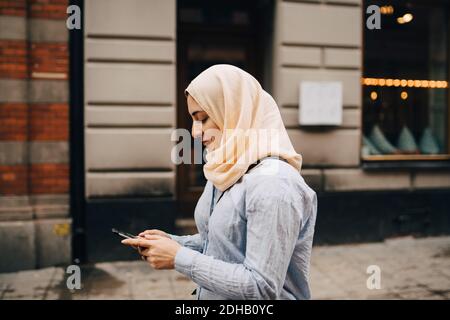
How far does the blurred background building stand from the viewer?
19.9 feet

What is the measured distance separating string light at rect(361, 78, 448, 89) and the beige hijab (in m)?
6.04

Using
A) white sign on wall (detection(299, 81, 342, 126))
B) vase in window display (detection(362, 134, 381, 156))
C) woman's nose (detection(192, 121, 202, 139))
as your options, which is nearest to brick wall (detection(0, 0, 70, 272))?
white sign on wall (detection(299, 81, 342, 126))

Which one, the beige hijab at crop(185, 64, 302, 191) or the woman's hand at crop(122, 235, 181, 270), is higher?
the beige hijab at crop(185, 64, 302, 191)

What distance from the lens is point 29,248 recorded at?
5977mm

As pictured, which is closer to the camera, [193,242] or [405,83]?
[193,242]

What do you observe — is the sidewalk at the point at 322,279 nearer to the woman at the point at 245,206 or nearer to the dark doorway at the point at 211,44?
the dark doorway at the point at 211,44

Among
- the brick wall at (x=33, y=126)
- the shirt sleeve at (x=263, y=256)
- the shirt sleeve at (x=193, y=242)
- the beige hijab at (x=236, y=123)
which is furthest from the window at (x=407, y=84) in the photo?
the shirt sleeve at (x=263, y=256)

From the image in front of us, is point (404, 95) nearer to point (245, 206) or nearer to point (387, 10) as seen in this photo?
point (387, 10)

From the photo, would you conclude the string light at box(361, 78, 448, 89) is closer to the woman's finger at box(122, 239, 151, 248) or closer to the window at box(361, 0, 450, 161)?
the window at box(361, 0, 450, 161)

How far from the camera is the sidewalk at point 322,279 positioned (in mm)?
5168

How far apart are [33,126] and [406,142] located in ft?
19.2

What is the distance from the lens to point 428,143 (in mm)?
8039

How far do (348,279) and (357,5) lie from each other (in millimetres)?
3976

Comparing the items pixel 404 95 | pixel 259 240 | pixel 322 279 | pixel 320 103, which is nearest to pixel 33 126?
pixel 320 103
